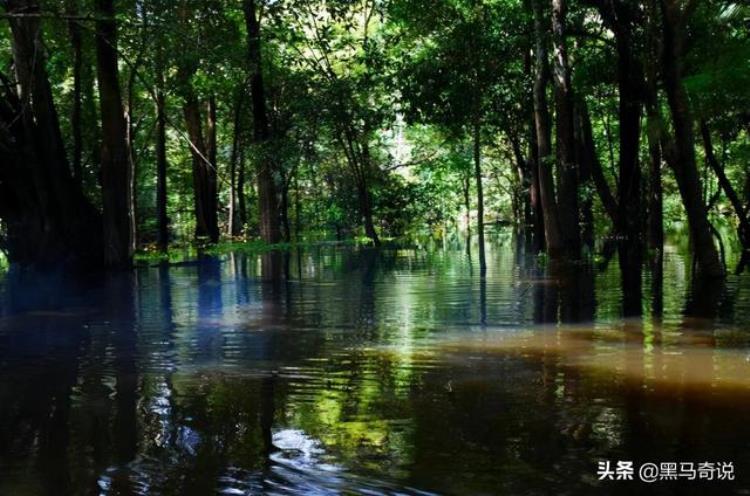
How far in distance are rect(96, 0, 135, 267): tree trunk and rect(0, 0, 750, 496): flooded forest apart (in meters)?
0.07

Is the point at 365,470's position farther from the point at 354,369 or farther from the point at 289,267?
the point at 289,267

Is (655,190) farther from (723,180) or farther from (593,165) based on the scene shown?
(593,165)

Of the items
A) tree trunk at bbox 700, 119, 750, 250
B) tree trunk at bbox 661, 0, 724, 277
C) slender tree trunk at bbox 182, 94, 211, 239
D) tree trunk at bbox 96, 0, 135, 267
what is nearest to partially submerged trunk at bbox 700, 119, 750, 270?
tree trunk at bbox 700, 119, 750, 250

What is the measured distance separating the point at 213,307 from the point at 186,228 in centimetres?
4538

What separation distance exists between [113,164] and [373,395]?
16108 mm

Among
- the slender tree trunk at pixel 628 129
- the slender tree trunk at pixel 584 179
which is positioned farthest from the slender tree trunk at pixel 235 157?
the slender tree trunk at pixel 628 129

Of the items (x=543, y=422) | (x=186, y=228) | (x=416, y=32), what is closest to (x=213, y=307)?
(x=543, y=422)

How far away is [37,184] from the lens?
20.6 meters

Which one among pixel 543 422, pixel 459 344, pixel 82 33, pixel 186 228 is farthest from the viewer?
pixel 186 228

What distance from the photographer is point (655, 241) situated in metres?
21.2

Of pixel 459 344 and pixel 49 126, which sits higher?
pixel 49 126

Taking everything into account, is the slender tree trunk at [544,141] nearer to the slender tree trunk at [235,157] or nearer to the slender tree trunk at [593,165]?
the slender tree trunk at [593,165]

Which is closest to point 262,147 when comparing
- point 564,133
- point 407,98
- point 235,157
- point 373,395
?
point 235,157

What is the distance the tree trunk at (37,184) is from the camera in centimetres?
1983
